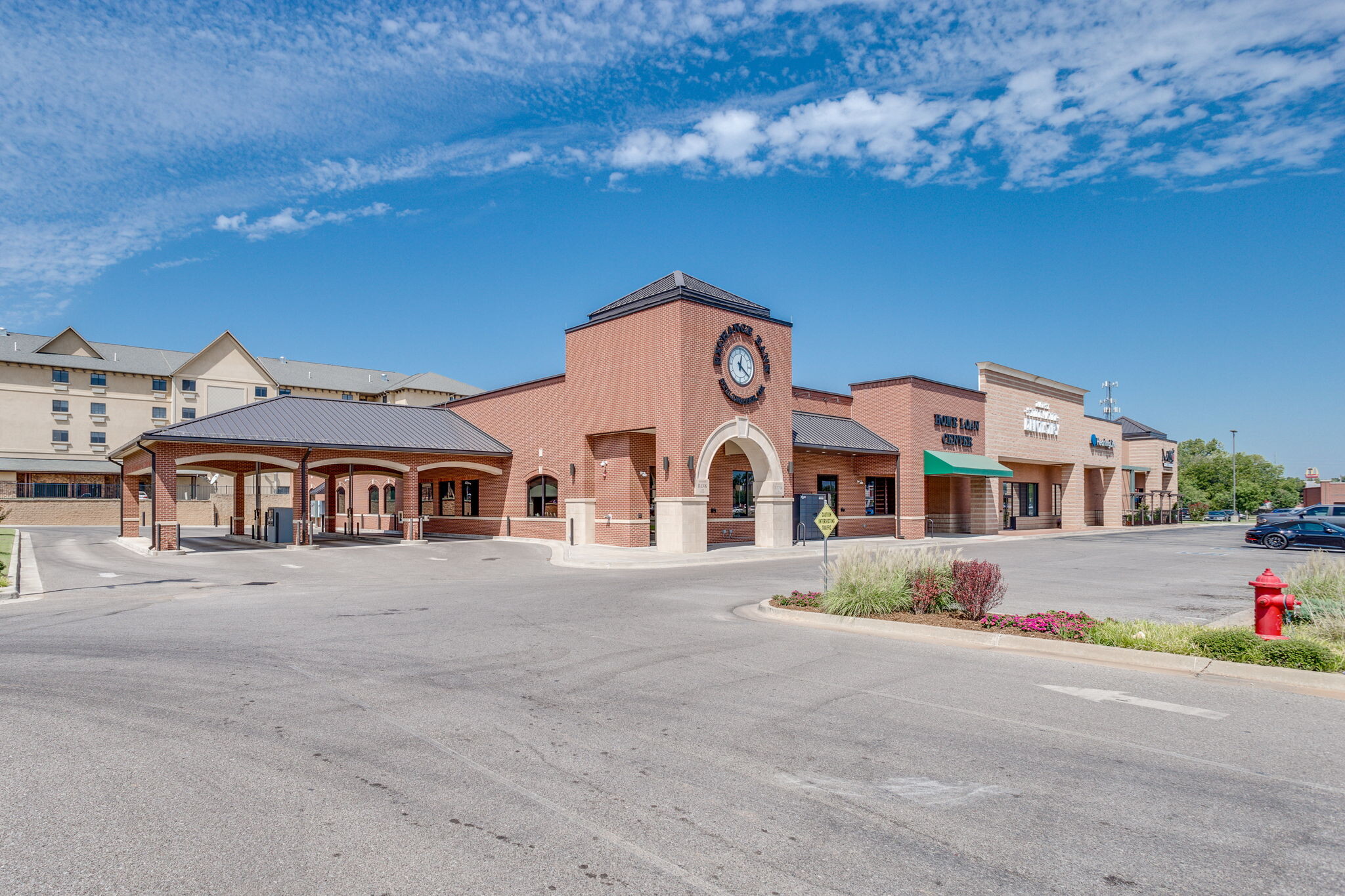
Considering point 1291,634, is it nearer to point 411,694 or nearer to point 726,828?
point 726,828

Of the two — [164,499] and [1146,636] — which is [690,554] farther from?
[164,499]

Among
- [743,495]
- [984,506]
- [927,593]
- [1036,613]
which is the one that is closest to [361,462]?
[743,495]

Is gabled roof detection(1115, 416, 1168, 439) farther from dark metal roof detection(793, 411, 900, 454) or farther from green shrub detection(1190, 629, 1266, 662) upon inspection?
green shrub detection(1190, 629, 1266, 662)

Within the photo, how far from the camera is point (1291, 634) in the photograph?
10.2 meters

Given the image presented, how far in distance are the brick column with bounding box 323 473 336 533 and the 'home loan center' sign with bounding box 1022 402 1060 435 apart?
38094 mm

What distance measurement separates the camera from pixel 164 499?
27828 mm

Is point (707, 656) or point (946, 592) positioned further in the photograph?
point (946, 592)

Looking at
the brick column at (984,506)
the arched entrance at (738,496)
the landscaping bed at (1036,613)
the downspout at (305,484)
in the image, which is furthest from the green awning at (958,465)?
the downspout at (305,484)

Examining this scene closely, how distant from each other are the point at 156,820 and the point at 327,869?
138cm

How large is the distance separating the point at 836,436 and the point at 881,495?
4957mm

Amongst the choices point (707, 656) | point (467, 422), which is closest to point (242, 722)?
point (707, 656)

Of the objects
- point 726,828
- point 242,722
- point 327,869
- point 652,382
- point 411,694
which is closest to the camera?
point 327,869

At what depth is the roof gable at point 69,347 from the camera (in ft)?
213

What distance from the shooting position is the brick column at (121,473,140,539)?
38594 mm
